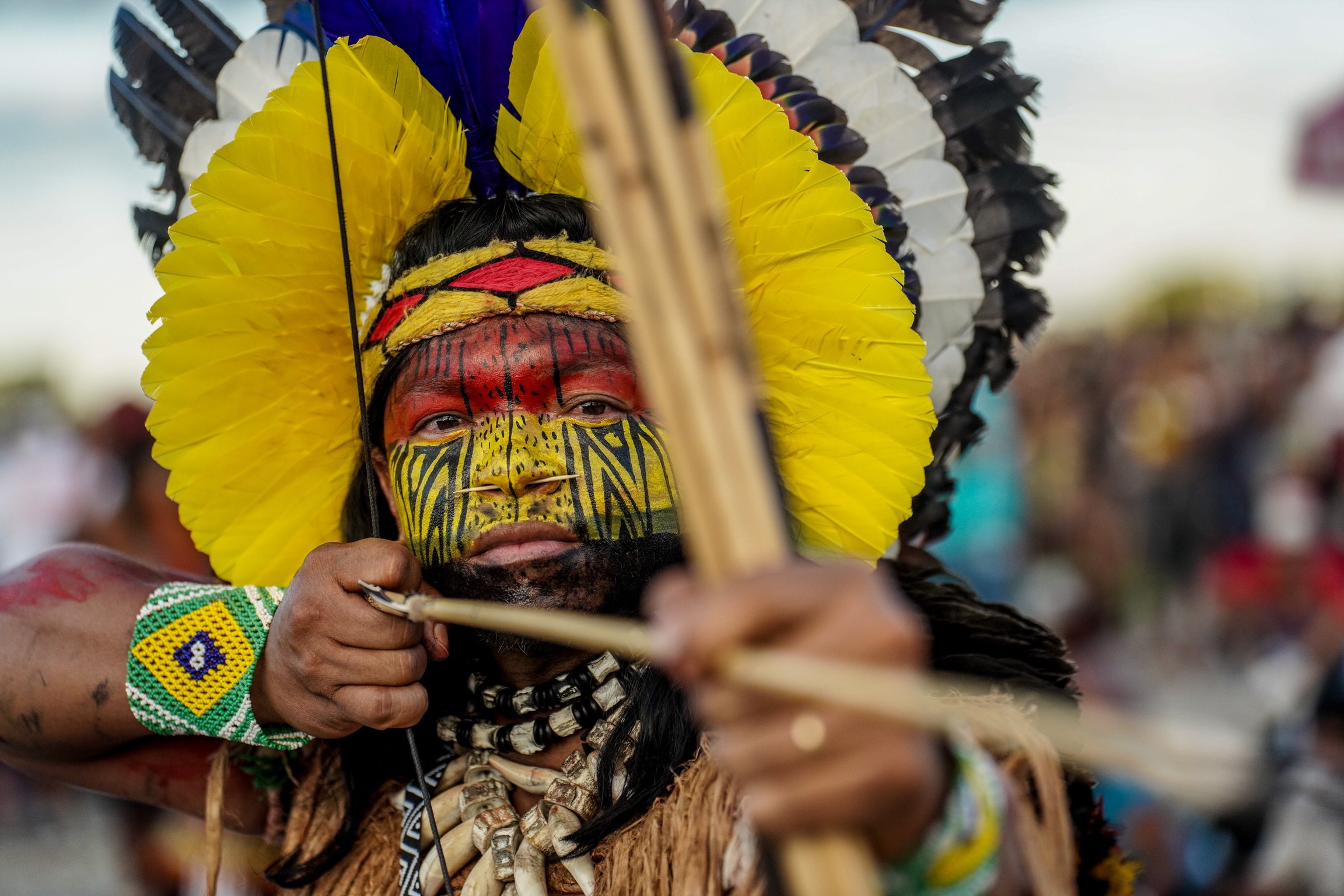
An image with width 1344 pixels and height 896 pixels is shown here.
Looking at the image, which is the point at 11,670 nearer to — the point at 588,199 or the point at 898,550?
the point at 588,199

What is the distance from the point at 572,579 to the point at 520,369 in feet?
1.16

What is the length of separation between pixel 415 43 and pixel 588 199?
41 centimetres

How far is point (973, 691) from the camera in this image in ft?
6.00

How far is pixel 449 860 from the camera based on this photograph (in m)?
1.94

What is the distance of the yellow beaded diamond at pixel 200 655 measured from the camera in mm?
1964

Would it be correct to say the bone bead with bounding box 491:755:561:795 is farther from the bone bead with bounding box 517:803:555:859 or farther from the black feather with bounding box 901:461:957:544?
the black feather with bounding box 901:461:957:544

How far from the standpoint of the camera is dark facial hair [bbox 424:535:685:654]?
1.86 metres

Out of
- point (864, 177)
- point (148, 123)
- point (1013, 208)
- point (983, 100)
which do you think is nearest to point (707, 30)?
point (864, 177)

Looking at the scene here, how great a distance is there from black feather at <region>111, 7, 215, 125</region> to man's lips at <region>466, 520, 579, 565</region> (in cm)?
112

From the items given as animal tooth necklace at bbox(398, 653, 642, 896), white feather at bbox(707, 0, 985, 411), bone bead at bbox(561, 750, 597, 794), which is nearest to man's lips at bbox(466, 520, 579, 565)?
animal tooth necklace at bbox(398, 653, 642, 896)

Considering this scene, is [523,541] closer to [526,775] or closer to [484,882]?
[526,775]

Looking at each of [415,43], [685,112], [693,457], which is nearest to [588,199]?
[415,43]

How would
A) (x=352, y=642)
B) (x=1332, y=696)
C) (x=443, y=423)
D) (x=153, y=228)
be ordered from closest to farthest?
(x=352, y=642), (x=443, y=423), (x=153, y=228), (x=1332, y=696)

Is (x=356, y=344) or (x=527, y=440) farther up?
(x=356, y=344)
